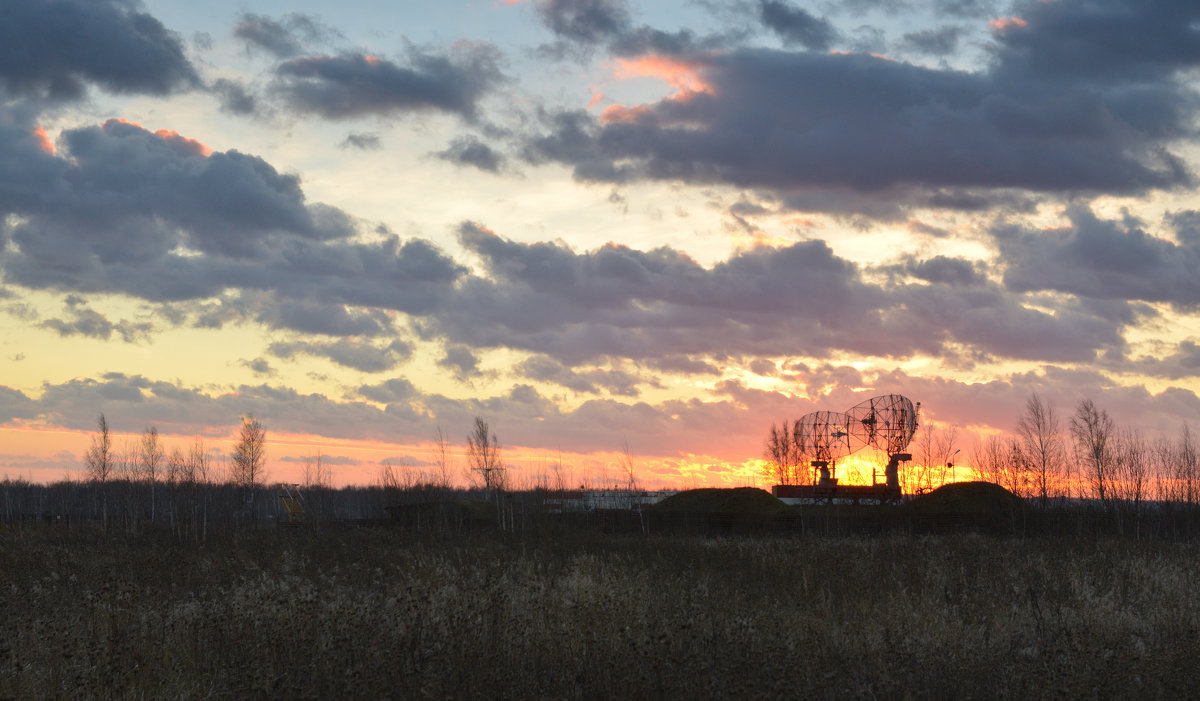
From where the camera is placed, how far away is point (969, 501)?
5378 cm

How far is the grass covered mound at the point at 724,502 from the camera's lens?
55.9m

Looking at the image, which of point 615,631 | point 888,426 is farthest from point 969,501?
point 615,631

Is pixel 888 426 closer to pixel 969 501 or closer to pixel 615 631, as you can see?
pixel 969 501

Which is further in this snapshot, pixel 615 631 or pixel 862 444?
pixel 862 444

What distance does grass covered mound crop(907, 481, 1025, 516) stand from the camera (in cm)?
5112

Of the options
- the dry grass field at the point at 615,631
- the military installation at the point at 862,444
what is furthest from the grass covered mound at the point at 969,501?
the dry grass field at the point at 615,631

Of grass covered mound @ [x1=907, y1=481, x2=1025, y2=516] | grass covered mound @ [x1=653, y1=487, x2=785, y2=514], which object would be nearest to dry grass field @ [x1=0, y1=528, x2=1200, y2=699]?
grass covered mound @ [x1=907, y1=481, x2=1025, y2=516]

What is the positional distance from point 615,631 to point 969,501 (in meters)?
47.9

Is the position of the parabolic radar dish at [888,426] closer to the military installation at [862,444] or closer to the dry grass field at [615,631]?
the military installation at [862,444]

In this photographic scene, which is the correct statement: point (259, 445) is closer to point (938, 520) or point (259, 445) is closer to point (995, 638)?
point (938, 520)

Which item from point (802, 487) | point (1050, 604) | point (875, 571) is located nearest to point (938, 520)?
point (802, 487)

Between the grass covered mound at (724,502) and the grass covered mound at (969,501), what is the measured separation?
893cm

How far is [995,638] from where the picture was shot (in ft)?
43.6

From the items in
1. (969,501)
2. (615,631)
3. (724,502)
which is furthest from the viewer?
(724,502)
